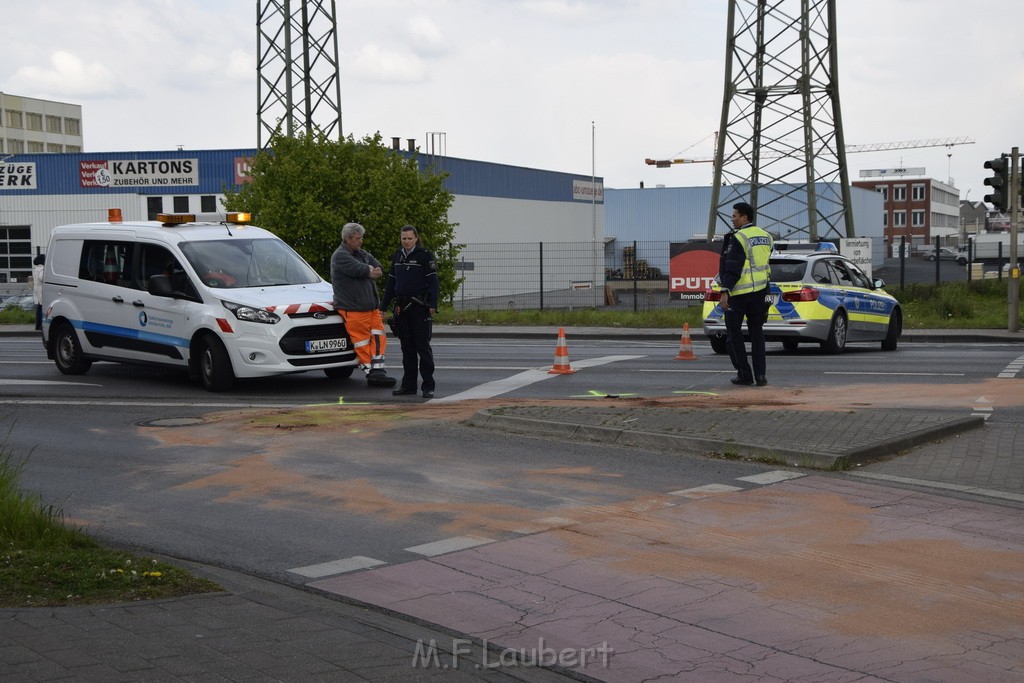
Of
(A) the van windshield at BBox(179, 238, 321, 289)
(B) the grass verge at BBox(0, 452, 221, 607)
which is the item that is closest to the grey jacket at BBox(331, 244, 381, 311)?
(A) the van windshield at BBox(179, 238, 321, 289)

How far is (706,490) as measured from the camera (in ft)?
26.4

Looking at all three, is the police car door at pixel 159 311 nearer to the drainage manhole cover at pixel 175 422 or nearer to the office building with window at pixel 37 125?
the drainage manhole cover at pixel 175 422

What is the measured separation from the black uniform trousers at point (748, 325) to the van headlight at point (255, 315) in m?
4.92

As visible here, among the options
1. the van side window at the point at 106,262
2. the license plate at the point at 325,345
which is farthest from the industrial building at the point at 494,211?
the license plate at the point at 325,345

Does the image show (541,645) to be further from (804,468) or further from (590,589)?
(804,468)

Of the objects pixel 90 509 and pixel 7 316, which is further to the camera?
pixel 7 316

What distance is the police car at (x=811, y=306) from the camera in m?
18.5

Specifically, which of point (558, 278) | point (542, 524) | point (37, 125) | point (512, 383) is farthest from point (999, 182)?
point (37, 125)

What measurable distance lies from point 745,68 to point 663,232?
4906cm

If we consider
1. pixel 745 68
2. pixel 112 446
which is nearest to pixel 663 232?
pixel 745 68

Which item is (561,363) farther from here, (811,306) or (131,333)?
(131,333)

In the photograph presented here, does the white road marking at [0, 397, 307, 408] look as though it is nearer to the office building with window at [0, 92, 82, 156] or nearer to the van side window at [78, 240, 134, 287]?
the van side window at [78, 240, 134, 287]

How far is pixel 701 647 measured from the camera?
16.5 ft

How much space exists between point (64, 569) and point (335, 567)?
4.16 feet
